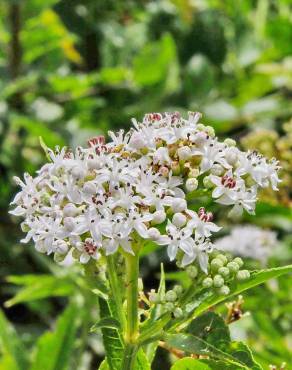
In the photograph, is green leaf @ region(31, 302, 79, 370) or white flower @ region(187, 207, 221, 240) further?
green leaf @ region(31, 302, 79, 370)

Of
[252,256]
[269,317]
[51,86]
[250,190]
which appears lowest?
[250,190]

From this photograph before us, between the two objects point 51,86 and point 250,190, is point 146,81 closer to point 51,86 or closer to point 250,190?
point 51,86

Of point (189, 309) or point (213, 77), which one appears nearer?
point (189, 309)

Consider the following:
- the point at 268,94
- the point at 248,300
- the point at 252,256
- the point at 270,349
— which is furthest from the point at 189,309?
the point at 268,94

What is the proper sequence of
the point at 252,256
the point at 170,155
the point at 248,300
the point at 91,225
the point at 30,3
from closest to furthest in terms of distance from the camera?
the point at 91,225
the point at 170,155
the point at 248,300
the point at 252,256
the point at 30,3

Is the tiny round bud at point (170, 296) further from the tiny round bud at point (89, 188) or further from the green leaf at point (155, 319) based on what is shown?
the tiny round bud at point (89, 188)

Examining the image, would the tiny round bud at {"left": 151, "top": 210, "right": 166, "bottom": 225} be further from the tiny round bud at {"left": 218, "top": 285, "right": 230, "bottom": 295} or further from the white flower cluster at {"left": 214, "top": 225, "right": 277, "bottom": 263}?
the white flower cluster at {"left": 214, "top": 225, "right": 277, "bottom": 263}

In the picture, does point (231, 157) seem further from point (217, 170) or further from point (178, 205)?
point (178, 205)

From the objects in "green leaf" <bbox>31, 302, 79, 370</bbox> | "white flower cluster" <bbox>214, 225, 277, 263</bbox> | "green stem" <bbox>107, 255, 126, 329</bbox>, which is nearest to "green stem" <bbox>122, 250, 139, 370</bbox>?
"green stem" <bbox>107, 255, 126, 329</bbox>
